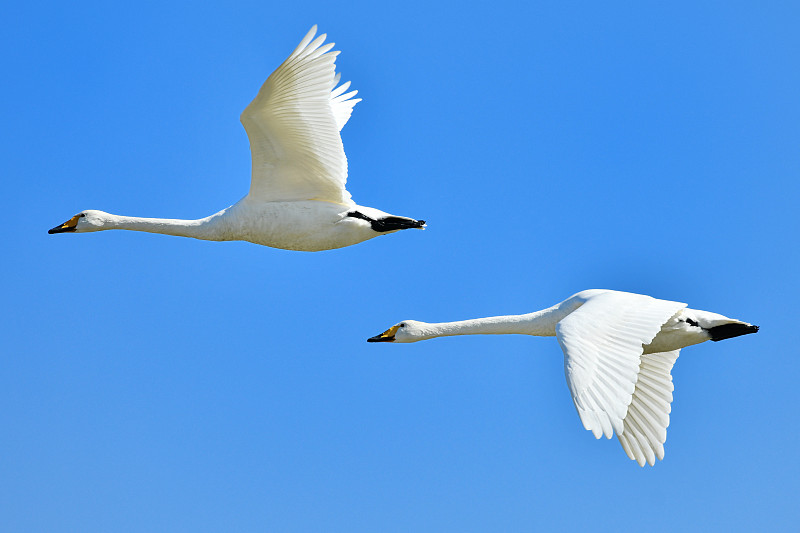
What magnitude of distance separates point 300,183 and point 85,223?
4.01m

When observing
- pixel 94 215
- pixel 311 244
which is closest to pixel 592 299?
pixel 311 244

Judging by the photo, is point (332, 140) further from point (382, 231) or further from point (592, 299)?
point (592, 299)

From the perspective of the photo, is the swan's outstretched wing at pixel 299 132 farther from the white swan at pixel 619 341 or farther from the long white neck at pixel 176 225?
the white swan at pixel 619 341

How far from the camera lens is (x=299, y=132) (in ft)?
63.4

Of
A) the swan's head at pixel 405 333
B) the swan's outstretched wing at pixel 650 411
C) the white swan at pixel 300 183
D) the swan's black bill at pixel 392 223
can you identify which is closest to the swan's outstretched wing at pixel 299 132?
the white swan at pixel 300 183

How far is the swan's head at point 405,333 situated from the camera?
20.9 meters

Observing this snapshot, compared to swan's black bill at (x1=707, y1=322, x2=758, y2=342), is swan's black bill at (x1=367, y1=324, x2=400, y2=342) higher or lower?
swan's black bill at (x1=367, y1=324, x2=400, y2=342)

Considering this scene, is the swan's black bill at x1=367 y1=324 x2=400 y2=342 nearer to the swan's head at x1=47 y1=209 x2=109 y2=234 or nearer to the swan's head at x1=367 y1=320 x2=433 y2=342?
the swan's head at x1=367 y1=320 x2=433 y2=342

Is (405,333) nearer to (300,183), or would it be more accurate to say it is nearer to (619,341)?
(300,183)

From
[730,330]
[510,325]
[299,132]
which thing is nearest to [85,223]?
[299,132]

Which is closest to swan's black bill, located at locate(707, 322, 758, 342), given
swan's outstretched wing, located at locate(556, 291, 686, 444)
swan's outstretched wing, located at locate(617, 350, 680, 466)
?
swan's outstretched wing, located at locate(556, 291, 686, 444)

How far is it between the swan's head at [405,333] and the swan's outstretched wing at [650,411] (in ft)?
11.6

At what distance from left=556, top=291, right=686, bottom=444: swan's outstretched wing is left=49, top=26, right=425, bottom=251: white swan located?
3.53 m

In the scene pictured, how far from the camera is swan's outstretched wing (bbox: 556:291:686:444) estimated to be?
14969mm
